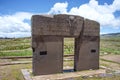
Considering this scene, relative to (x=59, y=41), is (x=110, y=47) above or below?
below

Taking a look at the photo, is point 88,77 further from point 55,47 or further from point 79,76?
point 55,47

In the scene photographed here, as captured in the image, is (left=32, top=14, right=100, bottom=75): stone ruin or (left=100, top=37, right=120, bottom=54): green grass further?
(left=100, top=37, right=120, bottom=54): green grass

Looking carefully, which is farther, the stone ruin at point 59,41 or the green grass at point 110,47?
the green grass at point 110,47

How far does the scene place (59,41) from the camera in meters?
10.4

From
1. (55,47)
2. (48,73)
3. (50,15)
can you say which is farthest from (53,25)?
(48,73)

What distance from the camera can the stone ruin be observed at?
9.77 meters

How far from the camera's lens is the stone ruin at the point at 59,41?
385 inches

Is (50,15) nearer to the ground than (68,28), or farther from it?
farther from it

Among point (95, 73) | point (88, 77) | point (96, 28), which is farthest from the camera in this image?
point (96, 28)

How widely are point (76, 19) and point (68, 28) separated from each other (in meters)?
0.91

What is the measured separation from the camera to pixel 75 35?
1099 cm

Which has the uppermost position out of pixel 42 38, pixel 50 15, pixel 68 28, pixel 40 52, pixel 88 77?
pixel 50 15

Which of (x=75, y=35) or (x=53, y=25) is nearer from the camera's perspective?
(x=53, y=25)

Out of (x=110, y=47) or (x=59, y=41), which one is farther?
(x=110, y=47)
